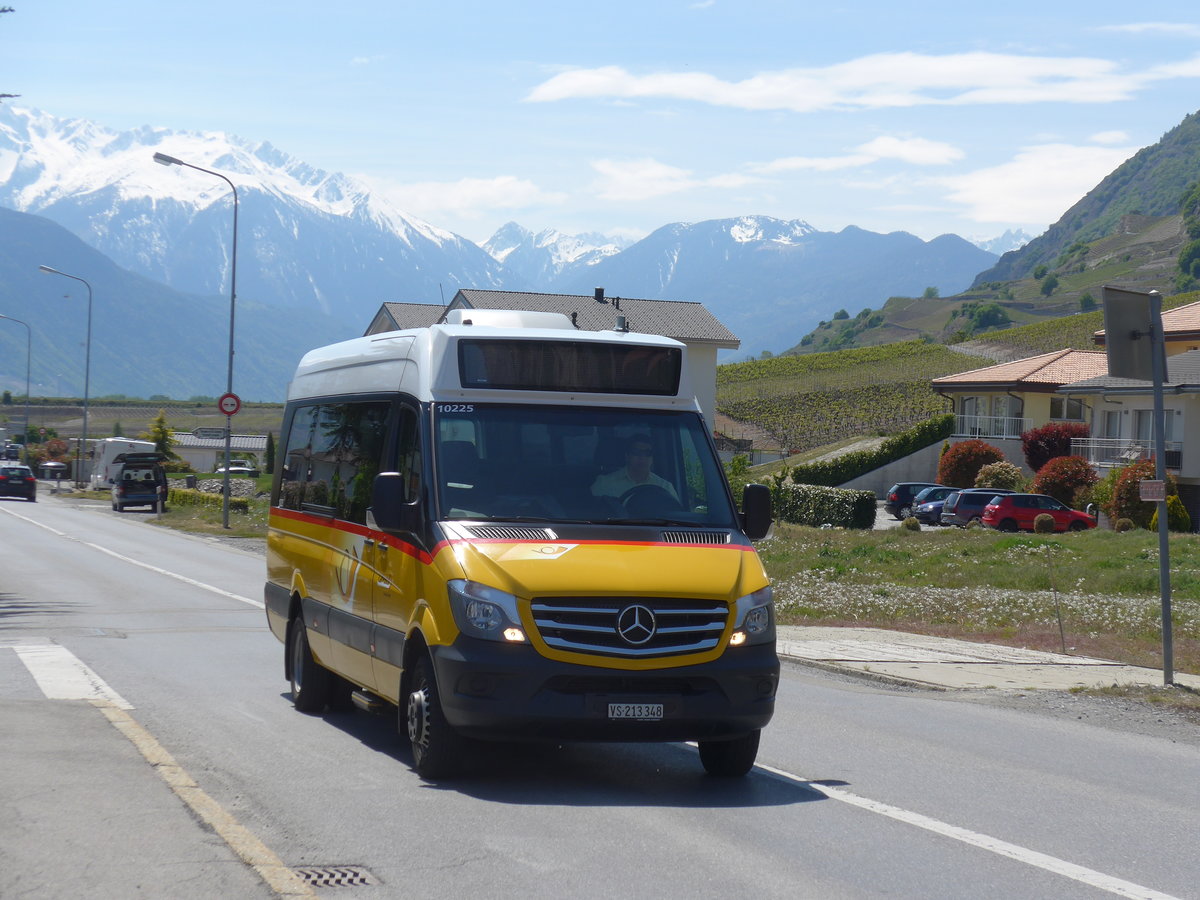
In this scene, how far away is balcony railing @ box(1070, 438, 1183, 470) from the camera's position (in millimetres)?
48031

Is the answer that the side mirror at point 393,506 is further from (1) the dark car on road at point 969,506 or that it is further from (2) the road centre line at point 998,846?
(1) the dark car on road at point 969,506

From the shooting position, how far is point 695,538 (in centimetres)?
835

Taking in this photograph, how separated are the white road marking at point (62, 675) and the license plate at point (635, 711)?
176 inches

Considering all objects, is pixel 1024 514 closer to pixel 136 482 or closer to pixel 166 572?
pixel 166 572

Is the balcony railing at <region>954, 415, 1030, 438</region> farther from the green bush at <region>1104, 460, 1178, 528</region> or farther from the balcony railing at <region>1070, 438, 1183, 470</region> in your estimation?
the green bush at <region>1104, 460, 1178, 528</region>

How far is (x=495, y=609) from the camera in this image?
7.61 m

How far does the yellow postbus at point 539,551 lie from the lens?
25.1ft

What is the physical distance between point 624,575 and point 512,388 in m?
1.70

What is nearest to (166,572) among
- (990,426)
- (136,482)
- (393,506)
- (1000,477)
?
(393,506)

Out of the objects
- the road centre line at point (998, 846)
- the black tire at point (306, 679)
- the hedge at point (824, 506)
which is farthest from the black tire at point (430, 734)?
the hedge at point (824, 506)

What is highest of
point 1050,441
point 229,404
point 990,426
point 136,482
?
point 990,426

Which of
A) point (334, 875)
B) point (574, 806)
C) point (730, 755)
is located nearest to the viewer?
point (334, 875)

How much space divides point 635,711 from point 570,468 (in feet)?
5.45

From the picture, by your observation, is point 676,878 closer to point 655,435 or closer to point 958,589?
point 655,435
